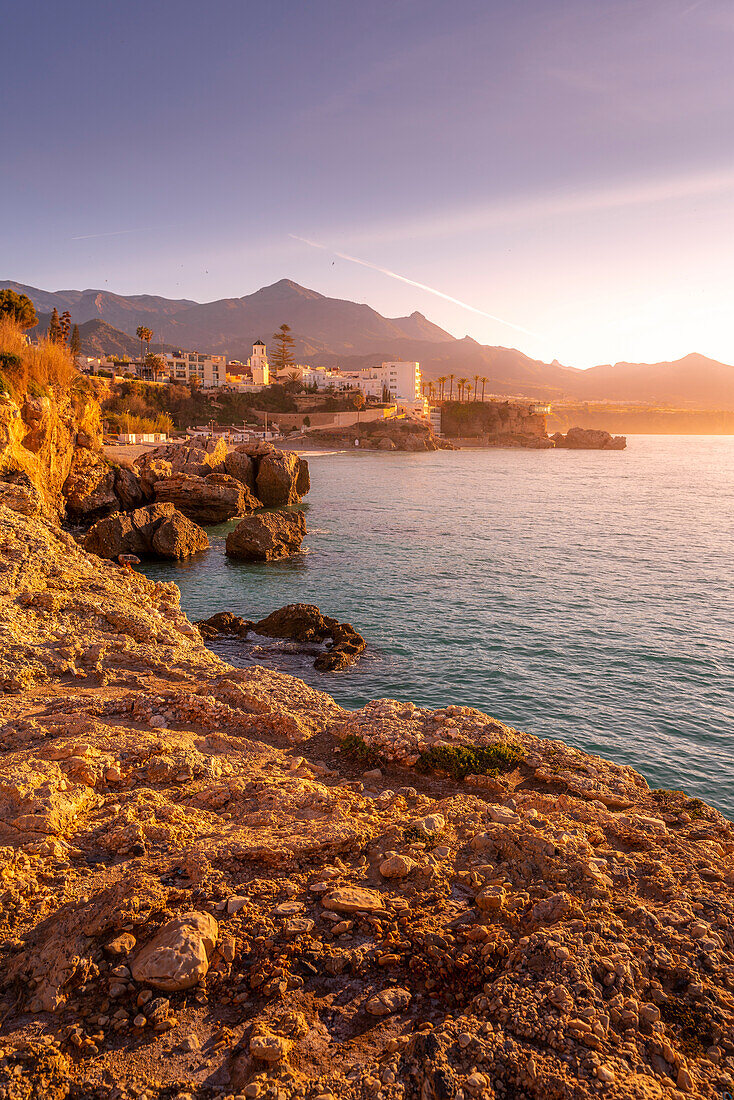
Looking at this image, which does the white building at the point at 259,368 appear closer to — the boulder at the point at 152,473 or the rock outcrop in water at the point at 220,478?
the rock outcrop in water at the point at 220,478

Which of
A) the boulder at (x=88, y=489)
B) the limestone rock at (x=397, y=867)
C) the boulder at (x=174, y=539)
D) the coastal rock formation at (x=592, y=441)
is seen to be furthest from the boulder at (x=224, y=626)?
the coastal rock formation at (x=592, y=441)

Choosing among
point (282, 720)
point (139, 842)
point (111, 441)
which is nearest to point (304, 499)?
point (111, 441)

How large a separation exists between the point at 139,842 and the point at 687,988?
15.0ft

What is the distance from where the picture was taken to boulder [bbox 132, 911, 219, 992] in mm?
3826

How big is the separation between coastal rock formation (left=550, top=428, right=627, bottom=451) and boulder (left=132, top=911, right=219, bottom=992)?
156m

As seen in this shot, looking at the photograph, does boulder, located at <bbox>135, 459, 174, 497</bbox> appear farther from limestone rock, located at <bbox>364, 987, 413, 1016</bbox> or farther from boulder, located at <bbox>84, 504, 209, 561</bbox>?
limestone rock, located at <bbox>364, 987, 413, 1016</bbox>

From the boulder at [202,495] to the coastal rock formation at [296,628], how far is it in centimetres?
2071

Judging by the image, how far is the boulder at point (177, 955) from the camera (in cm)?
383

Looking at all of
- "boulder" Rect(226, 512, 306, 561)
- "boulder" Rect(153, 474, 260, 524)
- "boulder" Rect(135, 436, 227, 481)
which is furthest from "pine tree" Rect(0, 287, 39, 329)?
"boulder" Rect(226, 512, 306, 561)

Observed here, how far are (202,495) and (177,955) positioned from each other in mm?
36757

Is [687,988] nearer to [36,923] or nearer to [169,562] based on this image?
[36,923]

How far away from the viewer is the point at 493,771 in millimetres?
8359

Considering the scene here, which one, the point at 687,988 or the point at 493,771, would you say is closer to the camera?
the point at 687,988

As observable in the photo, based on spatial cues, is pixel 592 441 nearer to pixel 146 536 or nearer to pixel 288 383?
pixel 288 383
